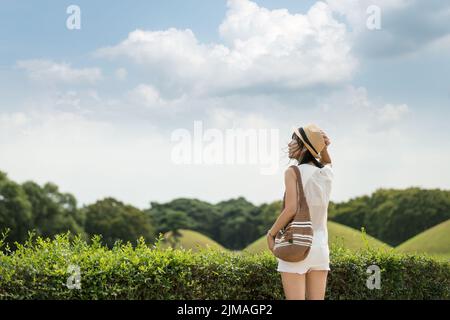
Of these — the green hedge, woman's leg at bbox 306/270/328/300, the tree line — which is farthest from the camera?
the tree line

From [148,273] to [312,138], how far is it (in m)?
2.33

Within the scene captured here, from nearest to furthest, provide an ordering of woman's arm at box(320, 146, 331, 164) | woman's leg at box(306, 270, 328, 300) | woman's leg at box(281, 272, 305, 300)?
woman's leg at box(281, 272, 305, 300)
woman's leg at box(306, 270, 328, 300)
woman's arm at box(320, 146, 331, 164)

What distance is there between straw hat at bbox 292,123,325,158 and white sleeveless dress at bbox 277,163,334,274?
0.49 ft

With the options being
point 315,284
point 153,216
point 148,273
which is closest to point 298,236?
point 315,284

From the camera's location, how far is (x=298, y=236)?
4859 millimetres

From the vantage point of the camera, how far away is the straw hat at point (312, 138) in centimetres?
509

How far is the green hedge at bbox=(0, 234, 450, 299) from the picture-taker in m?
5.80

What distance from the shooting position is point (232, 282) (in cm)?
664

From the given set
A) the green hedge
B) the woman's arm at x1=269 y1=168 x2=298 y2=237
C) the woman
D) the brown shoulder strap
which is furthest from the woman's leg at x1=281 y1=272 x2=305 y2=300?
the green hedge

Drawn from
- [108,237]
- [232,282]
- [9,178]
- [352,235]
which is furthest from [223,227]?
[232,282]

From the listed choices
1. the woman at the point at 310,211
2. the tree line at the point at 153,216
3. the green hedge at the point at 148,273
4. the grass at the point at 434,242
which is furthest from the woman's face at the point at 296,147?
the tree line at the point at 153,216

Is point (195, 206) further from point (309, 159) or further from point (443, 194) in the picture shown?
point (309, 159)

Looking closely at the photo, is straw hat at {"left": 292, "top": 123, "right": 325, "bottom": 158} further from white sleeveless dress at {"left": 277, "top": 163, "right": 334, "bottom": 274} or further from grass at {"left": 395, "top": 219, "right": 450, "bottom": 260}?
grass at {"left": 395, "top": 219, "right": 450, "bottom": 260}
